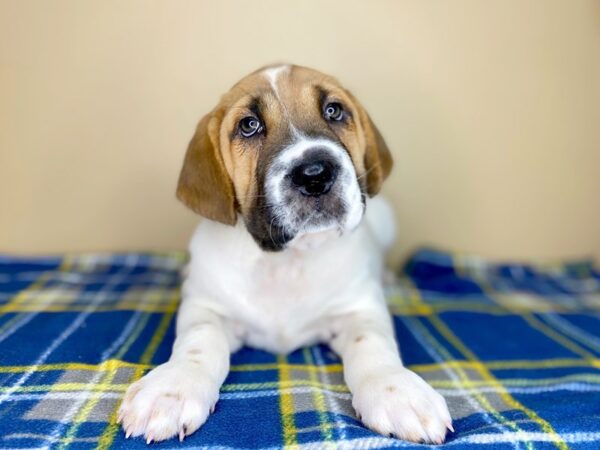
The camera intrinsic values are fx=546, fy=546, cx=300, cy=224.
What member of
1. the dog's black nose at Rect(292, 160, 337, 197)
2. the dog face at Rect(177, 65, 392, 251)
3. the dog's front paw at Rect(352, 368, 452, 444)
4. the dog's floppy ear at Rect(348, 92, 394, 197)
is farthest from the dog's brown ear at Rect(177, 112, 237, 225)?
the dog's front paw at Rect(352, 368, 452, 444)

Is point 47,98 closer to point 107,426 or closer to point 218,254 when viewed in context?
point 218,254

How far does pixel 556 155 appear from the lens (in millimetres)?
3996

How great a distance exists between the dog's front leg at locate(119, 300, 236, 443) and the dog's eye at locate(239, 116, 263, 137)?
2.83ft

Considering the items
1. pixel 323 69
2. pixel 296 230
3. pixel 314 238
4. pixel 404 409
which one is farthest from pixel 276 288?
pixel 323 69

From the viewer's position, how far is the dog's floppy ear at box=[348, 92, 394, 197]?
8.39 feet

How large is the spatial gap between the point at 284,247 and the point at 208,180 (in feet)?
1.46

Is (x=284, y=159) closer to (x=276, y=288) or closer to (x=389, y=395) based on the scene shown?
(x=276, y=288)

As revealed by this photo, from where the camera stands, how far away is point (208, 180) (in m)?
2.30

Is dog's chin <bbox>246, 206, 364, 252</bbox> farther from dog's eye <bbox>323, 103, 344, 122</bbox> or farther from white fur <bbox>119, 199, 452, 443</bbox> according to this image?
dog's eye <bbox>323, 103, 344, 122</bbox>

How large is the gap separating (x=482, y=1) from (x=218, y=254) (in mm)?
2647

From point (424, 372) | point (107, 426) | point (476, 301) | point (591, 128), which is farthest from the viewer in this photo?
point (591, 128)

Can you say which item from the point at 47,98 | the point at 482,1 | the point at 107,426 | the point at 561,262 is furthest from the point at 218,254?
the point at 561,262

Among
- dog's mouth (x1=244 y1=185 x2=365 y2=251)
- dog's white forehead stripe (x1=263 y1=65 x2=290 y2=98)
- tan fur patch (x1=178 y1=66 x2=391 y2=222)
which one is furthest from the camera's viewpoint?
dog's white forehead stripe (x1=263 y1=65 x2=290 y2=98)

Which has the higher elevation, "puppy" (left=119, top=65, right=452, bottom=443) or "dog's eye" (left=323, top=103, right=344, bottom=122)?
"dog's eye" (left=323, top=103, right=344, bottom=122)
